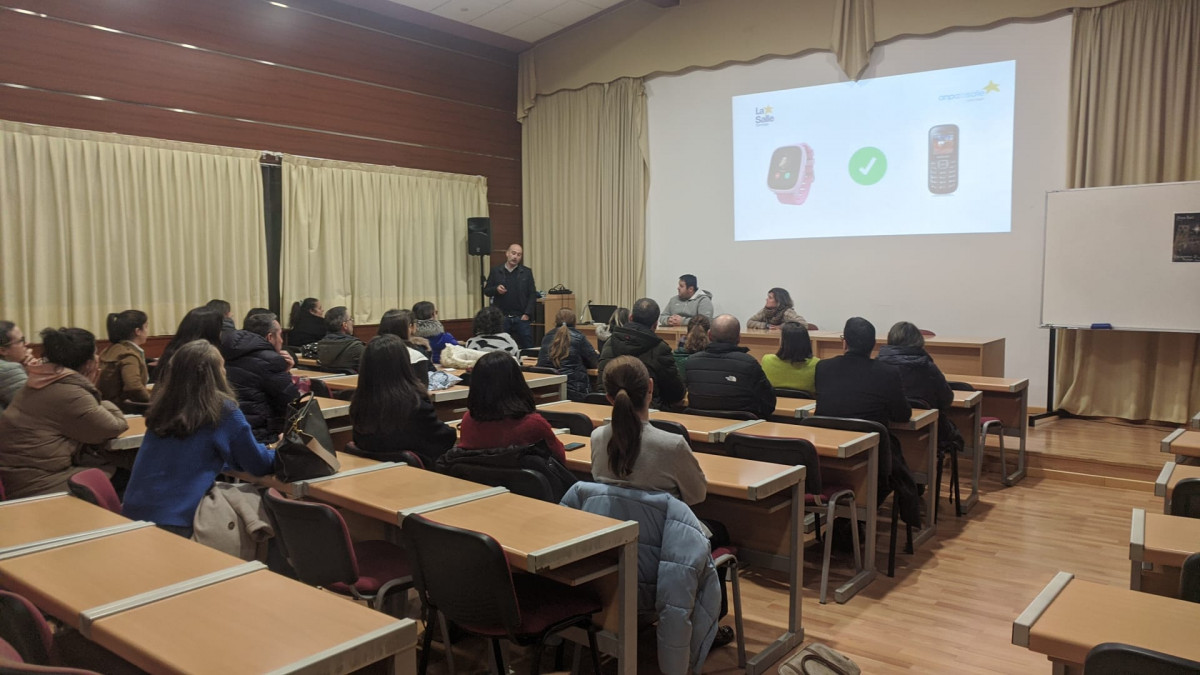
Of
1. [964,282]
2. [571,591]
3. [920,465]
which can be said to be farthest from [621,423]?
[964,282]

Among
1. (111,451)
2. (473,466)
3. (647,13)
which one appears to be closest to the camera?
(473,466)

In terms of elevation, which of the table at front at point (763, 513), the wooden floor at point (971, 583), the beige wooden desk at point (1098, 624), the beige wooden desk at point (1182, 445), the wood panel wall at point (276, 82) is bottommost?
the wooden floor at point (971, 583)

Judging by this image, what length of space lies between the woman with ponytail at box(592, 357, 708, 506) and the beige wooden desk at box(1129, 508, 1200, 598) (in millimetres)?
1234

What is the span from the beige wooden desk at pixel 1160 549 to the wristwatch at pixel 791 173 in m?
6.42

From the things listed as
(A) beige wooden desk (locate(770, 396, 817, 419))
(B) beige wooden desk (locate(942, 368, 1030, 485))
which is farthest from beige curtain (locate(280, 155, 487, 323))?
(B) beige wooden desk (locate(942, 368, 1030, 485))

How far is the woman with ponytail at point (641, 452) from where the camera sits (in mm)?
2673

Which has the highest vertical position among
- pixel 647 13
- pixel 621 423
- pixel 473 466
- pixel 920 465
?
pixel 647 13

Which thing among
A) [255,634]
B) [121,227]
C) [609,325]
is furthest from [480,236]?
[255,634]

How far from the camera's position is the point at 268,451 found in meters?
3.06

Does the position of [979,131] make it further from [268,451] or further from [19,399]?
[19,399]

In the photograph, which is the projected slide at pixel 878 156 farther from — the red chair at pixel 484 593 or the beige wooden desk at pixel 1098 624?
the red chair at pixel 484 593

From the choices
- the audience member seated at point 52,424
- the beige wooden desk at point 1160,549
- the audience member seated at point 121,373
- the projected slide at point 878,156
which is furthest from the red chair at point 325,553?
the projected slide at point 878,156

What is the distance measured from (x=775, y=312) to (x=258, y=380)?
17.5 ft

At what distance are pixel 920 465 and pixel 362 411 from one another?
300 cm
